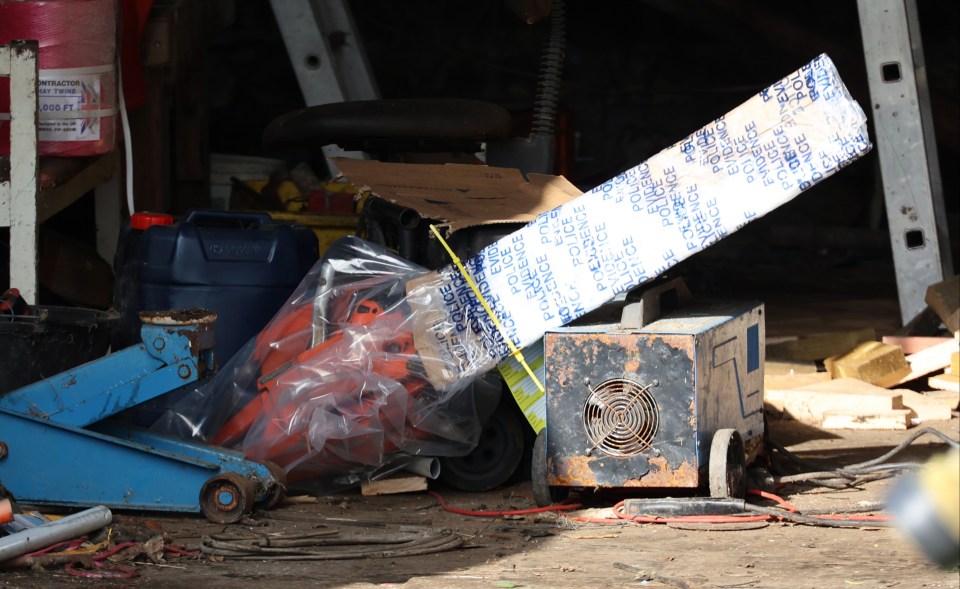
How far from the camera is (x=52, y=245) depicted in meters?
5.85

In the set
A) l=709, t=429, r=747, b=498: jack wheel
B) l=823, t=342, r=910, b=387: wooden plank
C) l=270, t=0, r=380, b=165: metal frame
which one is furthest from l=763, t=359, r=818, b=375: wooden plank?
l=270, t=0, r=380, b=165: metal frame

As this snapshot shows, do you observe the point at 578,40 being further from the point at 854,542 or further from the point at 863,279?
the point at 854,542

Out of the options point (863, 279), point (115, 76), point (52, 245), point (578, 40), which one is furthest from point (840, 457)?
point (578, 40)

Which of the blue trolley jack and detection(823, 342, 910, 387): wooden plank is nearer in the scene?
the blue trolley jack

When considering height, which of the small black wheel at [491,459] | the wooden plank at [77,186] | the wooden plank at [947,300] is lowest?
the small black wheel at [491,459]

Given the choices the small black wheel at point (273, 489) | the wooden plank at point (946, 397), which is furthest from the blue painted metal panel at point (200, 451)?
the wooden plank at point (946, 397)

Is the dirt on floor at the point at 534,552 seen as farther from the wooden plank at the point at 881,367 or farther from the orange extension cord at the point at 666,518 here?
the wooden plank at the point at 881,367

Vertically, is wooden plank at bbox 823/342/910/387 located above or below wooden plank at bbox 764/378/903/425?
above

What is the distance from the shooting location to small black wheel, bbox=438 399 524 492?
13.7ft

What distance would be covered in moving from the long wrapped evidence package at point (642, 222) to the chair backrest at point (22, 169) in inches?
53.3

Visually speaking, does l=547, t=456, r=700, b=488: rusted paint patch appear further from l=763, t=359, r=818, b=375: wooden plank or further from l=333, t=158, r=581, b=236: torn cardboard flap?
l=763, t=359, r=818, b=375: wooden plank

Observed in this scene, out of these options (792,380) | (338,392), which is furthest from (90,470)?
(792,380)

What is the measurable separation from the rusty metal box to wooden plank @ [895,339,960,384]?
2.19m

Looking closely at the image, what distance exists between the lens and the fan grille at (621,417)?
12.2 feet
